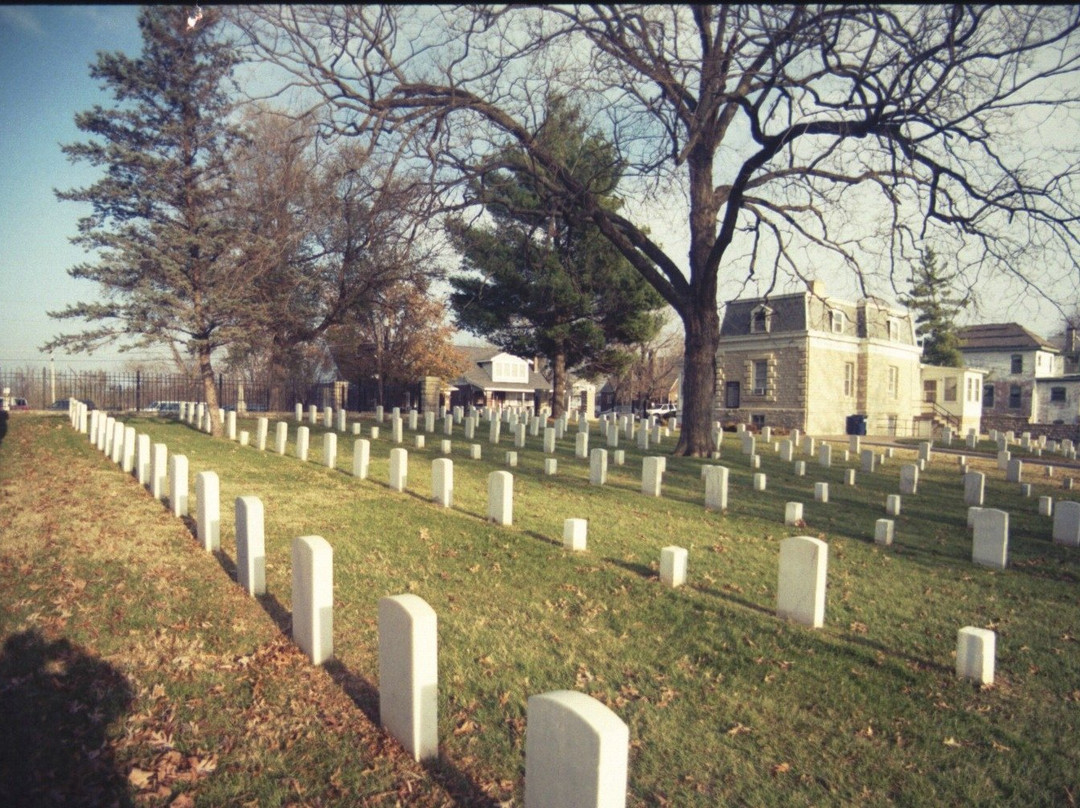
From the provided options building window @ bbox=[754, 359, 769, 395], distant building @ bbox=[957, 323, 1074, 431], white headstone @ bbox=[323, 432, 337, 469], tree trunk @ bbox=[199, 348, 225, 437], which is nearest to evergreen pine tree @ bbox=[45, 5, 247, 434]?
tree trunk @ bbox=[199, 348, 225, 437]

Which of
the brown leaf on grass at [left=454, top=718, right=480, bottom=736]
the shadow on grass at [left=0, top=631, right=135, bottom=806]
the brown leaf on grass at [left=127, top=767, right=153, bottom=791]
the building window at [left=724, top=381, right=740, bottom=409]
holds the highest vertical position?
the building window at [left=724, top=381, right=740, bottom=409]

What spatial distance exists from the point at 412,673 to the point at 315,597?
50.3 inches

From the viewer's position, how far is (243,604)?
525cm

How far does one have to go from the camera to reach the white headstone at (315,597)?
4.29 m

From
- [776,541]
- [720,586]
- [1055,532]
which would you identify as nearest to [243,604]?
[720,586]

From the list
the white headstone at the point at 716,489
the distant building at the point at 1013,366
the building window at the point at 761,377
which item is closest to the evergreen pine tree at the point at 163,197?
the white headstone at the point at 716,489

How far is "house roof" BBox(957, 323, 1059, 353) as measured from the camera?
5116 cm

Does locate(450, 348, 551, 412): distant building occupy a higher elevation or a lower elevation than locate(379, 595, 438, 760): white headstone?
higher

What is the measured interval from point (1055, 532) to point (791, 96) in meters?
9.00

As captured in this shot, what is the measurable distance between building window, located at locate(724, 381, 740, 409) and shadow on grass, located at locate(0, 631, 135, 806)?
3743 cm

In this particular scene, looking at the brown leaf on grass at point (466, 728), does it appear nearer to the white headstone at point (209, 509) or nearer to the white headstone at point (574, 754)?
the white headstone at point (574, 754)

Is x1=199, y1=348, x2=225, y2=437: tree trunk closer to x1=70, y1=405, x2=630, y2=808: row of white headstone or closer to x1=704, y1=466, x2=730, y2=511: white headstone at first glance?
x1=704, y1=466, x2=730, y2=511: white headstone

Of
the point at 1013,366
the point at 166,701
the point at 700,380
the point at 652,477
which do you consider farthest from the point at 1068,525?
the point at 1013,366

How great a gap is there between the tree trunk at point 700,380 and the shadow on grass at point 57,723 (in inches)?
582
